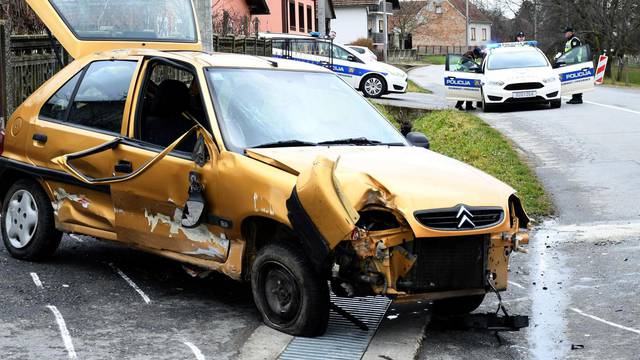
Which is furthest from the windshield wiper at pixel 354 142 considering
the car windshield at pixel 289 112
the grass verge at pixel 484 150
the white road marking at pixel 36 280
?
the grass verge at pixel 484 150

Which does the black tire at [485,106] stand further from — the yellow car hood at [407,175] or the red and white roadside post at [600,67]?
the yellow car hood at [407,175]

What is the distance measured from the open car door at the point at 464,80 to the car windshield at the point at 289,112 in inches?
668

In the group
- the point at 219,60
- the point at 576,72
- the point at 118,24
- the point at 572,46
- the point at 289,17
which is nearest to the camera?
the point at 219,60

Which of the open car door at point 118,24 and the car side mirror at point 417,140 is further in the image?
the open car door at point 118,24

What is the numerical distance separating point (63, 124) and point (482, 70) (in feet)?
57.9

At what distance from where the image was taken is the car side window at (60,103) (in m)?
8.11

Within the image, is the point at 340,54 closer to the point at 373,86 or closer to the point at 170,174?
the point at 373,86

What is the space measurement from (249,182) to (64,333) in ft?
4.76

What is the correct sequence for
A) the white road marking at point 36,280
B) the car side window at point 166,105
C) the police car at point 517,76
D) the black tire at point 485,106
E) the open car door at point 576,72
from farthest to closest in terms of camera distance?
the open car door at point 576,72 → the black tire at point 485,106 → the police car at point 517,76 → the white road marking at point 36,280 → the car side window at point 166,105

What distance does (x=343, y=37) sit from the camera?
305 feet

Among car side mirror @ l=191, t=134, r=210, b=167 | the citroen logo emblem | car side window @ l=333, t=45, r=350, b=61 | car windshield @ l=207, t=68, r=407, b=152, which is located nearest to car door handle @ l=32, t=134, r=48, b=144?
car windshield @ l=207, t=68, r=407, b=152

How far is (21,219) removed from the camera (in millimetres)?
8188

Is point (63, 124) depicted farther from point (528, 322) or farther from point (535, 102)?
point (535, 102)

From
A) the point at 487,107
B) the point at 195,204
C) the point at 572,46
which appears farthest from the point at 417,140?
the point at 572,46
